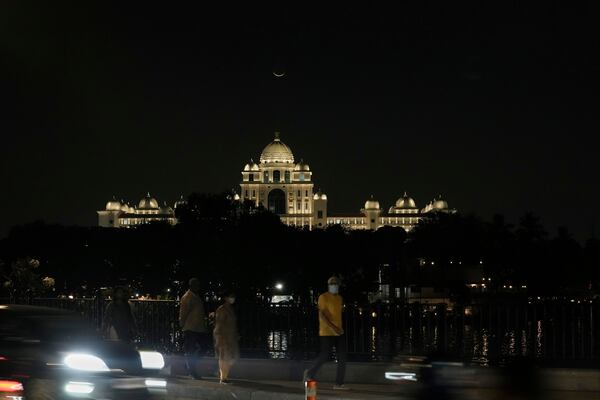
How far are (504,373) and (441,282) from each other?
73.2 m

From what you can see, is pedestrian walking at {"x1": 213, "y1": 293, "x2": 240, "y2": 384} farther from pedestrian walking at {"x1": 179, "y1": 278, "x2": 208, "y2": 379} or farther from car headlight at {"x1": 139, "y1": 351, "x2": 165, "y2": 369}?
car headlight at {"x1": 139, "y1": 351, "x2": 165, "y2": 369}

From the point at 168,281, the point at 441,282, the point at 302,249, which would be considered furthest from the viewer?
the point at 302,249

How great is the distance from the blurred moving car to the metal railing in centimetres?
460

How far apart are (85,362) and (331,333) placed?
15.8 feet

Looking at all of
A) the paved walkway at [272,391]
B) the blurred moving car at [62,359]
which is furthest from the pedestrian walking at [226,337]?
the blurred moving car at [62,359]

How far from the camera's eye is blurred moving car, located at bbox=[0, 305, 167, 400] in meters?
15.0

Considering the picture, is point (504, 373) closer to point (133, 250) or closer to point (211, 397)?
point (211, 397)

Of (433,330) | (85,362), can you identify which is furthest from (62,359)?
(433,330)

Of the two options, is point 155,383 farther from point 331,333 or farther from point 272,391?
point 331,333

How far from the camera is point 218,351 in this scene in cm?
2042

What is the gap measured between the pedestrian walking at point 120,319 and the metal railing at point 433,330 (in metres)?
2.18

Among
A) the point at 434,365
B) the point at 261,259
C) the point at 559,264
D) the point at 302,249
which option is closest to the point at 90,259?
the point at 302,249

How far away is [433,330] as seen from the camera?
20.7 metres

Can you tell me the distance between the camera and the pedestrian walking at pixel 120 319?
21266mm
